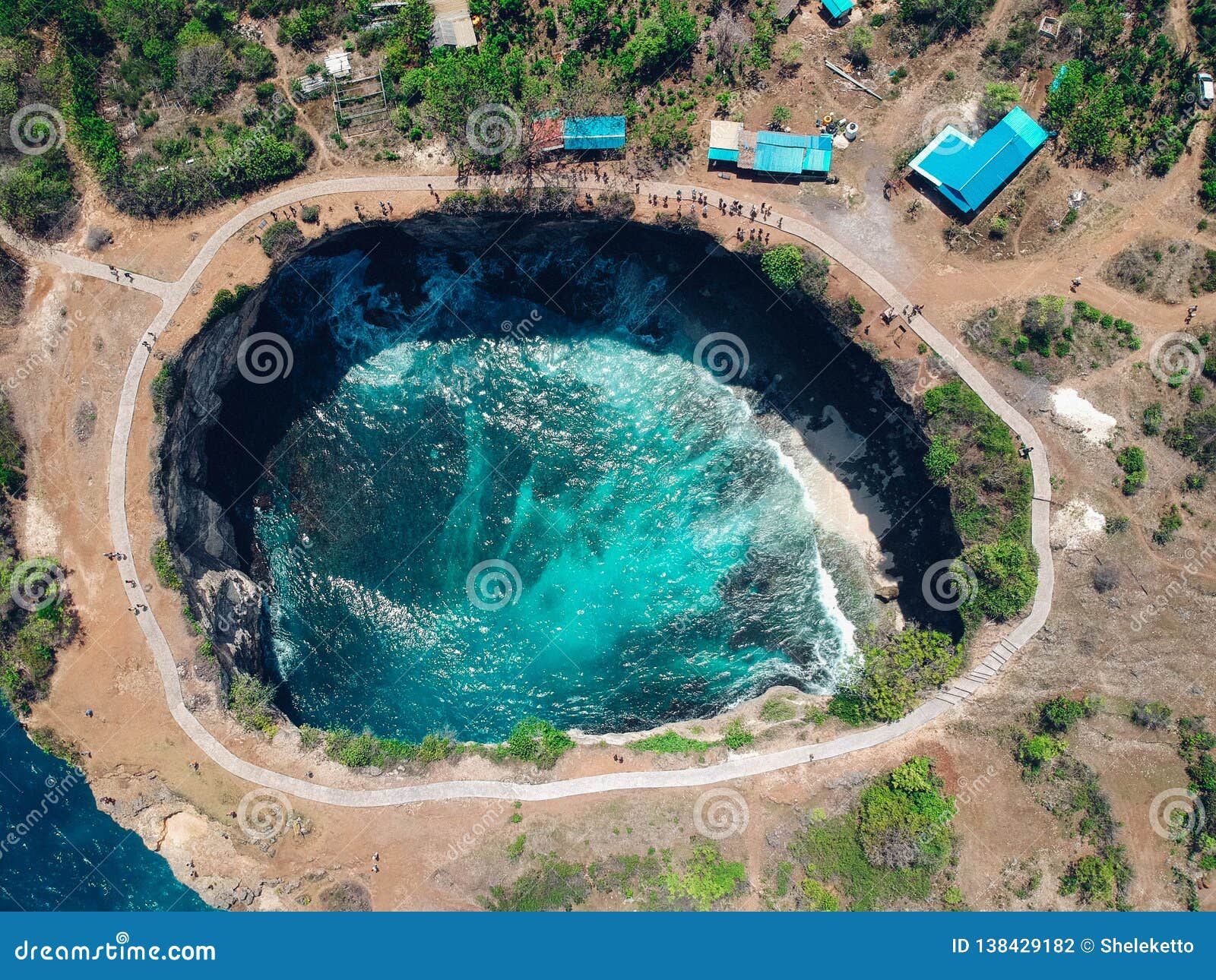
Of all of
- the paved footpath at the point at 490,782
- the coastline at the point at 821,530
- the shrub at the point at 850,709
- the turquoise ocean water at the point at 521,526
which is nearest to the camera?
the paved footpath at the point at 490,782

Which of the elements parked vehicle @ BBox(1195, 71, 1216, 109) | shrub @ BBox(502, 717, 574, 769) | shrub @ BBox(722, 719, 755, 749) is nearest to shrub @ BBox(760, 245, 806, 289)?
parked vehicle @ BBox(1195, 71, 1216, 109)

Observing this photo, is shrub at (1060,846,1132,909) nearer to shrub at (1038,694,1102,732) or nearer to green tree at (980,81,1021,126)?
shrub at (1038,694,1102,732)

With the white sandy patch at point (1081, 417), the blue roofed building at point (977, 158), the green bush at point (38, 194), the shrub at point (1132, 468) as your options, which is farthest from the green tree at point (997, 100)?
the green bush at point (38, 194)

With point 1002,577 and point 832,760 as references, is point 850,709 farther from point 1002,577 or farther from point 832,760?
point 1002,577

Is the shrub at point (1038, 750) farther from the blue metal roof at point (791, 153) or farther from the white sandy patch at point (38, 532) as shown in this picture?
the white sandy patch at point (38, 532)

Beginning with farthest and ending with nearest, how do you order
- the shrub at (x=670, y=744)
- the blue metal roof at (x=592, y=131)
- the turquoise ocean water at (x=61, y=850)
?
the shrub at (x=670, y=744)
the turquoise ocean water at (x=61, y=850)
the blue metal roof at (x=592, y=131)

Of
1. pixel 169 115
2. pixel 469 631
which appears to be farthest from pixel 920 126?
pixel 169 115

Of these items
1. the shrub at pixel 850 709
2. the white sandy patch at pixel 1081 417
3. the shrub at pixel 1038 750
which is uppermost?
the white sandy patch at pixel 1081 417
